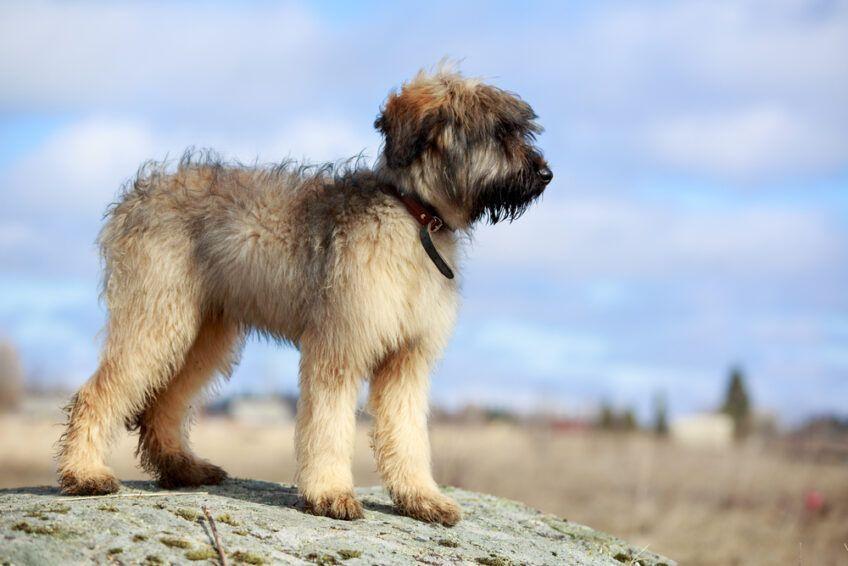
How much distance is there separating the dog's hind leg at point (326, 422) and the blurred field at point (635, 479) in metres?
8.32

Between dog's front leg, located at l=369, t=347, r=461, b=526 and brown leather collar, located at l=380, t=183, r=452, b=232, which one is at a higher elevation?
brown leather collar, located at l=380, t=183, r=452, b=232

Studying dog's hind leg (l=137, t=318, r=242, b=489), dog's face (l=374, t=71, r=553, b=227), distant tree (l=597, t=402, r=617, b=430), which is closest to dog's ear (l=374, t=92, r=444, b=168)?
dog's face (l=374, t=71, r=553, b=227)

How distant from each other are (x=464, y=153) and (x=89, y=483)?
3.39m

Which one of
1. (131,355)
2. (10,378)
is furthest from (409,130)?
(10,378)

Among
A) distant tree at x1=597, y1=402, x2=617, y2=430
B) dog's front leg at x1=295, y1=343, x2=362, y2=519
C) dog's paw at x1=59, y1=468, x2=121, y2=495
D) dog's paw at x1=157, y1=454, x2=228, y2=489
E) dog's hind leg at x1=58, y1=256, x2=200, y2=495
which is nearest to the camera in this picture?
dog's front leg at x1=295, y1=343, x2=362, y2=519

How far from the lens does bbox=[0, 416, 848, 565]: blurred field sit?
58.7 feet

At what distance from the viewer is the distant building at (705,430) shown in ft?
97.3

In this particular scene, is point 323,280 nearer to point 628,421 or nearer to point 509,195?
point 509,195

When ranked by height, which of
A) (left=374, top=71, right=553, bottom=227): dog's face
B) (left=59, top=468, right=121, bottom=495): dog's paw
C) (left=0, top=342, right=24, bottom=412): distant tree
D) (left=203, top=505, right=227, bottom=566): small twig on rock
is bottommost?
(left=203, top=505, right=227, bottom=566): small twig on rock

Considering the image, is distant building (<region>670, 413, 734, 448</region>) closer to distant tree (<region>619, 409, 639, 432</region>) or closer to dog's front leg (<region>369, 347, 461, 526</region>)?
distant tree (<region>619, 409, 639, 432</region>)

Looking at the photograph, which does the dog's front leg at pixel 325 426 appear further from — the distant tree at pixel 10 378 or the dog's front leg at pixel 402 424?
the distant tree at pixel 10 378

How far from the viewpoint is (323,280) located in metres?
6.57

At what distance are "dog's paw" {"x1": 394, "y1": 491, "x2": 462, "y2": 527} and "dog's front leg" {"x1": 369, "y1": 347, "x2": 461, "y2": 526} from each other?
13mm

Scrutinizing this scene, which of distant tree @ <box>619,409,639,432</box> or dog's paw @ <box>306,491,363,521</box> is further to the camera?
distant tree @ <box>619,409,639,432</box>
